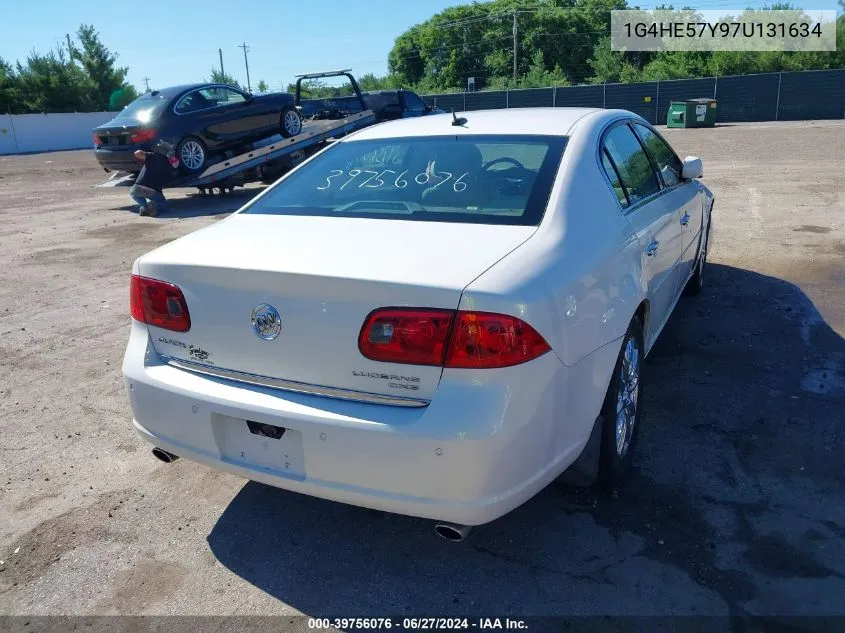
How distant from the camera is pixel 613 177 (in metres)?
3.35

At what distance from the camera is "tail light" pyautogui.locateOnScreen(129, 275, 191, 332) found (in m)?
2.69

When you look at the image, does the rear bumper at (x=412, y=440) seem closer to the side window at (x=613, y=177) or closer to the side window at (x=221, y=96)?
the side window at (x=613, y=177)

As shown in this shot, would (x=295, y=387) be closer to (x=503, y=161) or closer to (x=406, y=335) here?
(x=406, y=335)

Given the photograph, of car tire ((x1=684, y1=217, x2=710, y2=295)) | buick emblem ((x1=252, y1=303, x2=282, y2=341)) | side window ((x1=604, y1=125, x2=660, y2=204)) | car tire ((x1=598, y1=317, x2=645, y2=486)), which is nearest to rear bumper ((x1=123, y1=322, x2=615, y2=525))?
buick emblem ((x1=252, y1=303, x2=282, y2=341))

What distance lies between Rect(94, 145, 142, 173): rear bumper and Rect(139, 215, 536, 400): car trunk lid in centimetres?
1059

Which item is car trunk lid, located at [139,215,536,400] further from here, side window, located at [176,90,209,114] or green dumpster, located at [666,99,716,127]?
green dumpster, located at [666,99,716,127]

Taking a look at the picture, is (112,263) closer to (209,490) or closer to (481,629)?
(209,490)

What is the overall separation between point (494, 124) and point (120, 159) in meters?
10.7

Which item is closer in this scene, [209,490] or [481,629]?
[481,629]

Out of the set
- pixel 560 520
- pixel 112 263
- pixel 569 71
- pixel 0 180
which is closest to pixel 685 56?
pixel 569 71

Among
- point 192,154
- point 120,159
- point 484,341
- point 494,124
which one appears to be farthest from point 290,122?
point 484,341

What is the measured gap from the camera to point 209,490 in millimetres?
3311

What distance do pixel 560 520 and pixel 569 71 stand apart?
253 ft

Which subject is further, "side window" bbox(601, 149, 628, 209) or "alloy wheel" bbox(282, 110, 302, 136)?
"alloy wheel" bbox(282, 110, 302, 136)
